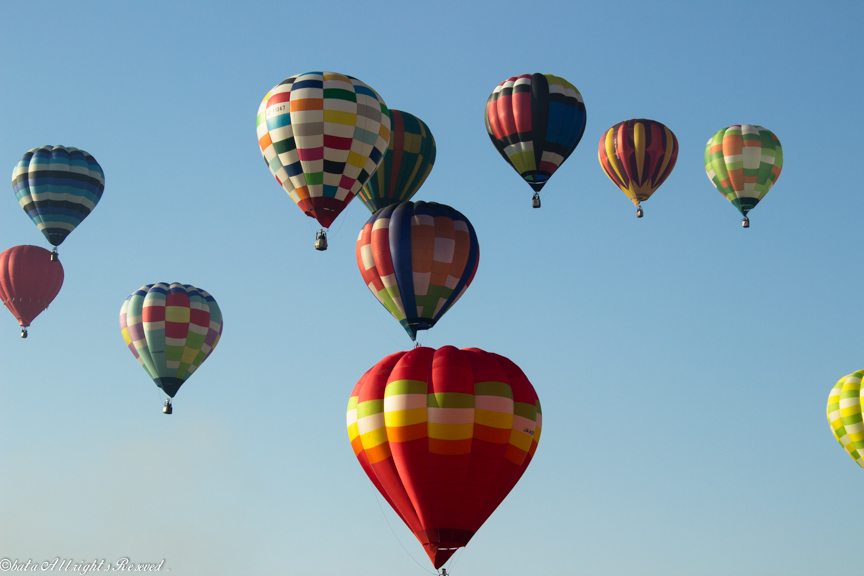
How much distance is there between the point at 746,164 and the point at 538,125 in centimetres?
929

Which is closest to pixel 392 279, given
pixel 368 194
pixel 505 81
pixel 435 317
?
pixel 435 317

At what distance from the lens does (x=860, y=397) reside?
39406mm

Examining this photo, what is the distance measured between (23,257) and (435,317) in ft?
57.2

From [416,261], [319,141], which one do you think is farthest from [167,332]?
[416,261]

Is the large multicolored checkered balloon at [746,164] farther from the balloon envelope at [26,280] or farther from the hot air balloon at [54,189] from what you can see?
the balloon envelope at [26,280]

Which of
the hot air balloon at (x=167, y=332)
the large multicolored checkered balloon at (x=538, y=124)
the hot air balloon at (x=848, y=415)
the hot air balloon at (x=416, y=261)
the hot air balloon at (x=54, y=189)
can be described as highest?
the large multicolored checkered balloon at (x=538, y=124)

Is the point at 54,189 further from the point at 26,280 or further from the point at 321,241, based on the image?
the point at 321,241

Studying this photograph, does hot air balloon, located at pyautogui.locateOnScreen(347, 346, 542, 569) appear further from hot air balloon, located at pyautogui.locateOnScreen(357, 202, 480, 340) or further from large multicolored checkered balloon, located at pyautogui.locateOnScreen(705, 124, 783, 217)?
large multicolored checkered balloon, located at pyautogui.locateOnScreen(705, 124, 783, 217)

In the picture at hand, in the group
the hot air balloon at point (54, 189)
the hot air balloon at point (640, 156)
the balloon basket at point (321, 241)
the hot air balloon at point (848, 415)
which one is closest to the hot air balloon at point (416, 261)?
the balloon basket at point (321, 241)

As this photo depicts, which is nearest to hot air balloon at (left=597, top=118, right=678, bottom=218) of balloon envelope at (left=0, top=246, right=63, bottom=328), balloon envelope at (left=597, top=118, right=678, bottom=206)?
balloon envelope at (left=597, top=118, right=678, bottom=206)

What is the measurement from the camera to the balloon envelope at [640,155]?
40.2m

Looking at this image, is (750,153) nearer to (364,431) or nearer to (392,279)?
(392,279)

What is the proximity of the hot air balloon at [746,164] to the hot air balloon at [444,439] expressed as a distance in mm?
16764

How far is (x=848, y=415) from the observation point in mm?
39562
